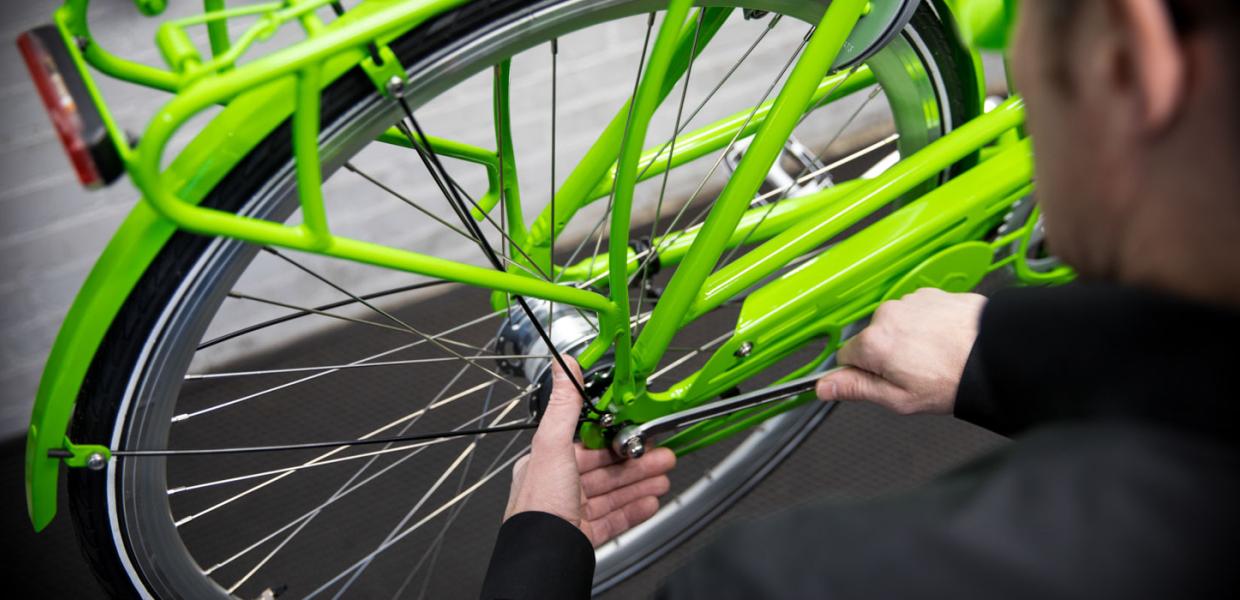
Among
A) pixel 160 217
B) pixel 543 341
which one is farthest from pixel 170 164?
pixel 543 341

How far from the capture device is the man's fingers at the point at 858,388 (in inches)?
34.4

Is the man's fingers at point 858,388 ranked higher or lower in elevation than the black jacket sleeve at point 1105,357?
lower

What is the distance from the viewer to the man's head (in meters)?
0.33

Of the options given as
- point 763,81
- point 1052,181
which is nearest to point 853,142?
point 763,81

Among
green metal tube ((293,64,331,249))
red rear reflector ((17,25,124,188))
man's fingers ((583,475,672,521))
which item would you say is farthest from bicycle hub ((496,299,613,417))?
red rear reflector ((17,25,124,188))

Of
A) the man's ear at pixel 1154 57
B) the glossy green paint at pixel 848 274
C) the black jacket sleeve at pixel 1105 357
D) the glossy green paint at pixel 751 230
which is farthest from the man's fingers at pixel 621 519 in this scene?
the man's ear at pixel 1154 57

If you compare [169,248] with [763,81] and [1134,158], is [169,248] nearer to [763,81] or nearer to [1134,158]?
[1134,158]

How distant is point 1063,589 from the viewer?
38 cm

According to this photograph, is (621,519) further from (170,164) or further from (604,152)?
(170,164)

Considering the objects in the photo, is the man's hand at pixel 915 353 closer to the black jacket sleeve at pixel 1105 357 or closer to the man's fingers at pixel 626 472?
the black jacket sleeve at pixel 1105 357

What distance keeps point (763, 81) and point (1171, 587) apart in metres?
1.36

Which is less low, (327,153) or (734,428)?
(327,153)

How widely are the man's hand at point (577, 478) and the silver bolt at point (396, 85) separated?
0.96 ft

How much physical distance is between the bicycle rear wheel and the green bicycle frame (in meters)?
0.02
